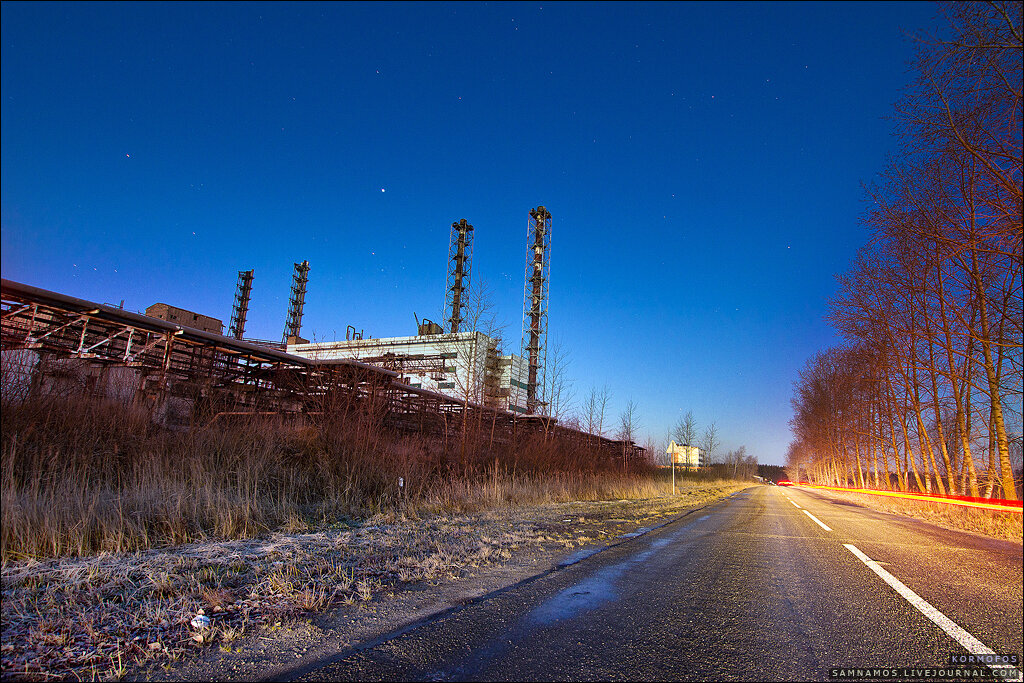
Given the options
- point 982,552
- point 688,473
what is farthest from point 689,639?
point 688,473

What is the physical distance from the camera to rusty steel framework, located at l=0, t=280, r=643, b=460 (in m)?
8.52

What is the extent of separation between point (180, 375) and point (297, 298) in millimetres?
56213

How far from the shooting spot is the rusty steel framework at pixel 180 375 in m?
8.52

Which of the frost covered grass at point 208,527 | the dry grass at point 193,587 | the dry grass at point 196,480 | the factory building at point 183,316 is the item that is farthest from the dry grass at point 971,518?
the factory building at point 183,316

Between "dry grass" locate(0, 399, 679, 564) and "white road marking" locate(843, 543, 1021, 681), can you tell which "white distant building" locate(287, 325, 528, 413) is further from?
"white road marking" locate(843, 543, 1021, 681)

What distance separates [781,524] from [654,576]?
652 cm

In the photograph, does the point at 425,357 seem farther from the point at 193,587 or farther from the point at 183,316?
the point at 193,587

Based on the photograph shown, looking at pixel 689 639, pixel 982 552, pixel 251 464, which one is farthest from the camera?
pixel 251 464

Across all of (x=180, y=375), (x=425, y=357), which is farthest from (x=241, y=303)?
(x=180, y=375)

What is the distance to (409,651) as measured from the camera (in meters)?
2.50

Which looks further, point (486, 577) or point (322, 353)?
point (322, 353)

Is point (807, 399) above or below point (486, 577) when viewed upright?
above

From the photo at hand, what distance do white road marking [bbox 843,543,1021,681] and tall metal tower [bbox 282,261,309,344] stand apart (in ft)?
234

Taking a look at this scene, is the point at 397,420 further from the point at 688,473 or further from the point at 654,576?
the point at 688,473
